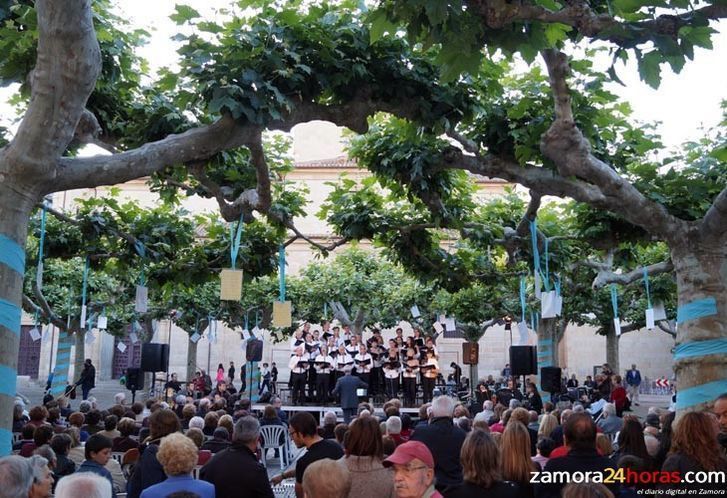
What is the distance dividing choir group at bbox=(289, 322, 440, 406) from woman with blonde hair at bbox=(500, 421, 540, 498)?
13573 millimetres

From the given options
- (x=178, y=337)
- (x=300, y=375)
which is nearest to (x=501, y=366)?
(x=178, y=337)

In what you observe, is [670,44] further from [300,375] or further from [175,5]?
[300,375]

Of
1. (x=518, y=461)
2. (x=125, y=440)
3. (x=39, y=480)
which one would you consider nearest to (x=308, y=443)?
(x=518, y=461)

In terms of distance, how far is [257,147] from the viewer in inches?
316

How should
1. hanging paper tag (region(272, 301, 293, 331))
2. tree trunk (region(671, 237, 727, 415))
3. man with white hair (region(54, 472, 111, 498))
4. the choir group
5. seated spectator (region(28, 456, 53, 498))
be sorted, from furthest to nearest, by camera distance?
the choir group < hanging paper tag (region(272, 301, 293, 331)) < tree trunk (region(671, 237, 727, 415)) < seated spectator (region(28, 456, 53, 498)) < man with white hair (region(54, 472, 111, 498))

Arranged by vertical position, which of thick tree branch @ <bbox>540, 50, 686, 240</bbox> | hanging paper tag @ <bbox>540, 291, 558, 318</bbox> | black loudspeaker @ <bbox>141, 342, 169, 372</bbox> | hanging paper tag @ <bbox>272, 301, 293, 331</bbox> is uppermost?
thick tree branch @ <bbox>540, 50, 686, 240</bbox>

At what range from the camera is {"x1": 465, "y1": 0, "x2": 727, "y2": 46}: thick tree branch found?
4.84m

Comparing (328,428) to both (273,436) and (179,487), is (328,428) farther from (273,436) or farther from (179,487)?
(179,487)

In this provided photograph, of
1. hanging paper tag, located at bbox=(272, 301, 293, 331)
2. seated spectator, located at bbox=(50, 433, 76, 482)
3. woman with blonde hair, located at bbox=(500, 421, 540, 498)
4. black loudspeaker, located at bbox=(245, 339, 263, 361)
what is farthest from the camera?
black loudspeaker, located at bbox=(245, 339, 263, 361)

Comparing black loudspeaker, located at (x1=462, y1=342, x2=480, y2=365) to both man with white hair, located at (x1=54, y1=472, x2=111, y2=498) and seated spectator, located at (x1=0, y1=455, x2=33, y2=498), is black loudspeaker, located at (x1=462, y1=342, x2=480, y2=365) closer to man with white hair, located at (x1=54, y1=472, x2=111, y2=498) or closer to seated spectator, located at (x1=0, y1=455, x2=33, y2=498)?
seated spectator, located at (x1=0, y1=455, x2=33, y2=498)

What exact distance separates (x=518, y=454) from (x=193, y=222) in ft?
33.8

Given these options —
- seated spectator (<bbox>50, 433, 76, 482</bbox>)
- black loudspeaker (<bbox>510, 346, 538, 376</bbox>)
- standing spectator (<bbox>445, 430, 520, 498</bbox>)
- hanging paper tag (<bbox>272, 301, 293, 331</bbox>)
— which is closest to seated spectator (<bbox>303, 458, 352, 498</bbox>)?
standing spectator (<bbox>445, 430, 520, 498</bbox>)

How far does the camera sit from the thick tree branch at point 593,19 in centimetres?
484

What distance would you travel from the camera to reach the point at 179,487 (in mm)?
4320
